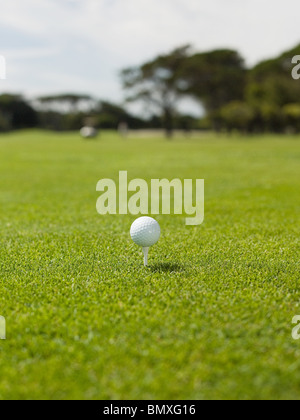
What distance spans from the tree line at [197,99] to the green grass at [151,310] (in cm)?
4199

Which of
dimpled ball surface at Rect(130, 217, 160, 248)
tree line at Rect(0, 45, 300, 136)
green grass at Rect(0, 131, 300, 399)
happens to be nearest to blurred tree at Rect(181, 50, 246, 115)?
tree line at Rect(0, 45, 300, 136)

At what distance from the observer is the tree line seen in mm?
50906

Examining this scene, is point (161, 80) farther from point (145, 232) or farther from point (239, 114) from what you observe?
point (145, 232)

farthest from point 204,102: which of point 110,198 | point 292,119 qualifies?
point 110,198

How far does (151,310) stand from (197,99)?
2292 inches

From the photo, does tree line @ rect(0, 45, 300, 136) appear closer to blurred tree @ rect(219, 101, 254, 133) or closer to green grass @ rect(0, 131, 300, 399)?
blurred tree @ rect(219, 101, 254, 133)

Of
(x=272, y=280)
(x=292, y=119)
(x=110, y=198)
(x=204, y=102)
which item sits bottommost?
(x=272, y=280)

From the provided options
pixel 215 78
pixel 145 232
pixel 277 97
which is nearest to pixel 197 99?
pixel 215 78

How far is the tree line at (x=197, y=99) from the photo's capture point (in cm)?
5091

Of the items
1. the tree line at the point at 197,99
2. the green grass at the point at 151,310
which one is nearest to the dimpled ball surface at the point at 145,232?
the green grass at the point at 151,310

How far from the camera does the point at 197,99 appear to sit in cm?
5844
